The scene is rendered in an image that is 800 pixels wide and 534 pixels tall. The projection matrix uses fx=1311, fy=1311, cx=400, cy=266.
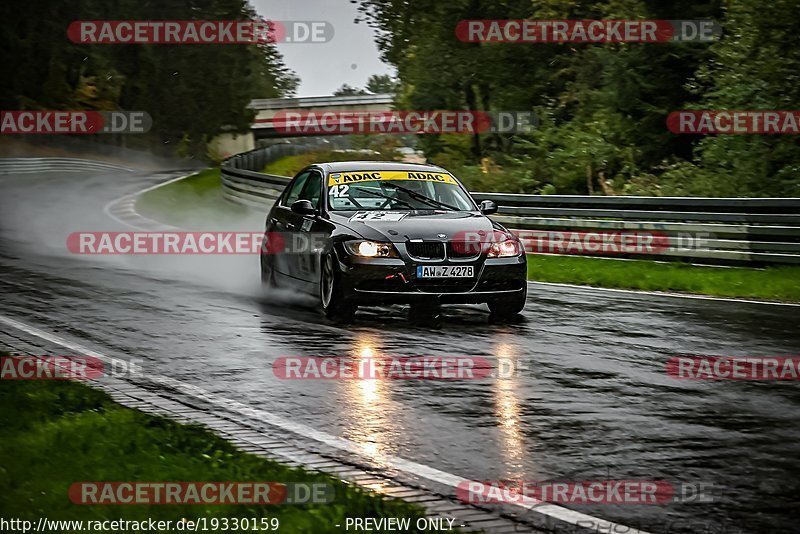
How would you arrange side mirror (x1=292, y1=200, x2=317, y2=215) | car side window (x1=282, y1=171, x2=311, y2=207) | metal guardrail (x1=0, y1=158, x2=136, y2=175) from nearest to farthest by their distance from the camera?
1. side mirror (x1=292, y1=200, x2=317, y2=215)
2. car side window (x1=282, y1=171, x2=311, y2=207)
3. metal guardrail (x1=0, y1=158, x2=136, y2=175)

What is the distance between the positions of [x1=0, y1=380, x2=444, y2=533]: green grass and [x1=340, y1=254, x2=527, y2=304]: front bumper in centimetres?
395

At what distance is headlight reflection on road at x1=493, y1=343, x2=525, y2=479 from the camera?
668 cm

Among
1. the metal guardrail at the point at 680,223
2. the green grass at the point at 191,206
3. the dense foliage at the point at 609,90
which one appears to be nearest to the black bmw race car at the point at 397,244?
the metal guardrail at the point at 680,223

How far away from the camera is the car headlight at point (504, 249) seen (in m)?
12.5

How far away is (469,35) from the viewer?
35.8 m

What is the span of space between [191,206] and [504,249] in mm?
26014

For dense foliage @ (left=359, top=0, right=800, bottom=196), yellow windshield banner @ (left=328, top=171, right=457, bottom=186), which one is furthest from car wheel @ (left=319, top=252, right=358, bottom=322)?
dense foliage @ (left=359, top=0, right=800, bottom=196)

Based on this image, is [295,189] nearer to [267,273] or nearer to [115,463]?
[267,273]

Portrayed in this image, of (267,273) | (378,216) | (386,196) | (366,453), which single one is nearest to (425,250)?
(378,216)

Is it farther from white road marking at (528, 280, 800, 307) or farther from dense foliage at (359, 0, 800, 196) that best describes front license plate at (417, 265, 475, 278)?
dense foliage at (359, 0, 800, 196)

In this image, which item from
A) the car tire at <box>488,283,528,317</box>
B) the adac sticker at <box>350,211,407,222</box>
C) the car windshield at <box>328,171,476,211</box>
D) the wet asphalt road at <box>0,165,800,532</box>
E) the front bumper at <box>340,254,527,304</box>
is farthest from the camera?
the car windshield at <box>328,171,476,211</box>

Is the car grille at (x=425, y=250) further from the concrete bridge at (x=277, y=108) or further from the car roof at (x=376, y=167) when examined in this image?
the concrete bridge at (x=277, y=108)

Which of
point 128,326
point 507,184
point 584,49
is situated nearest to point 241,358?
point 128,326

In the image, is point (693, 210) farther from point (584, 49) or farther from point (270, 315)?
point (584, 49)
